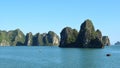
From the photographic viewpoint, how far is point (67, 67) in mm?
65688

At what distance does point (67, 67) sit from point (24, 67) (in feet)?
28.0

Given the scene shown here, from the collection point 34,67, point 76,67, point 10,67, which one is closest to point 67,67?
point 76,67

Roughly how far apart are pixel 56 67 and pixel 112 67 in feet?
38.9

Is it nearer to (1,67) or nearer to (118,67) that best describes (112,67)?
(118,67)

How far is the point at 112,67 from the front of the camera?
68375 millimetres

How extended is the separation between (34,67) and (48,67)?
280 cm

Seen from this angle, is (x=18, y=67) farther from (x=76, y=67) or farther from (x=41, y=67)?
(x=76, y=67)

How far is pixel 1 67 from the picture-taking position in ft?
213

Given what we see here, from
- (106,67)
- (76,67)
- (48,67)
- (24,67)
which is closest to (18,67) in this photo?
Answer: (24,67)

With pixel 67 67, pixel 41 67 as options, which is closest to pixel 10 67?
pixel 41 67

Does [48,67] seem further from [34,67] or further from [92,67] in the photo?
[92,67]

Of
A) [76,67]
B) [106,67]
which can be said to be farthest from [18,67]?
[106,67]

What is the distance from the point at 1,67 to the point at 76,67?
588 inches

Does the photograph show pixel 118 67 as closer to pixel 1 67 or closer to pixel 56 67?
pixel 56 67
